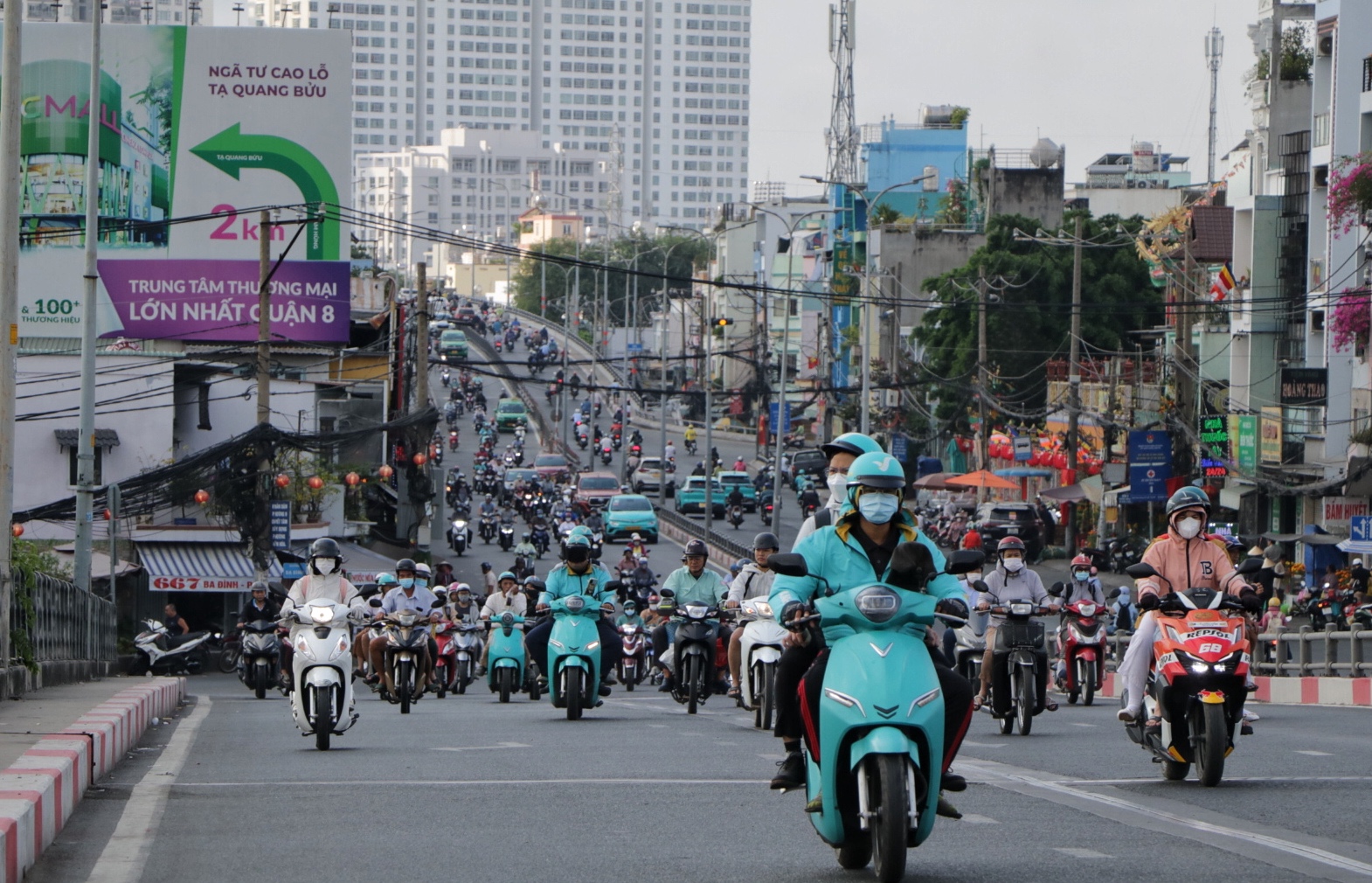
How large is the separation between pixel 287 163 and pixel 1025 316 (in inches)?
963

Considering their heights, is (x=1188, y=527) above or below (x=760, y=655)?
Answer: above

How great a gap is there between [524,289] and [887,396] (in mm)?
96245

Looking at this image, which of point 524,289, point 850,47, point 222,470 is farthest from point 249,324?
point 524,289

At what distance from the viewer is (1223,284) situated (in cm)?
5109

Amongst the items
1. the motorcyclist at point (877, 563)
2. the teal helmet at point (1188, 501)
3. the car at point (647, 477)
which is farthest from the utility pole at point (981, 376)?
the motorcyclist at point (877, 563)

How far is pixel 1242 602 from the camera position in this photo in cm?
1070

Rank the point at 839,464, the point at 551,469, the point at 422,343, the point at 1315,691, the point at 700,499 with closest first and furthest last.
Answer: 1. the point at 839,464
2. the point at 1315,691
3. the point at 422,343
4. the point at 700,499
5. the point at 551,469

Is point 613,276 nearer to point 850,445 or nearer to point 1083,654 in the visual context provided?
point 1083,654

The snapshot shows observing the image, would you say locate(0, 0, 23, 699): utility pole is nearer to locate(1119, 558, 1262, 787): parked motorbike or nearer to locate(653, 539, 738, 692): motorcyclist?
locate(653, 539, 738, 692): motorcyclist

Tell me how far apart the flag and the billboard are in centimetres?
2215

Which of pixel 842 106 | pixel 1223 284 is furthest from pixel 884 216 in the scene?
pixel 1223 284

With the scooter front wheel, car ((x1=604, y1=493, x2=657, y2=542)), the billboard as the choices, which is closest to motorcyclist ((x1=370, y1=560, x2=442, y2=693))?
the scooter front wheel

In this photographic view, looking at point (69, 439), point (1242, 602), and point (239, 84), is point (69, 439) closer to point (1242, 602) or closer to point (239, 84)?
point (239, 84)

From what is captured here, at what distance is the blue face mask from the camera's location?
25.2ft
